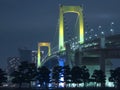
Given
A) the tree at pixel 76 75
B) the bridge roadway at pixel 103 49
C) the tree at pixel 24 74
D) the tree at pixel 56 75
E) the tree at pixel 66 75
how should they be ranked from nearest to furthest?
the tree at pixel 24 74 < the tree at pixel 76 75 < the tree at pixel 66 75 < the tree at pixel 56 75 < the bridge roadway at pixel 103 49

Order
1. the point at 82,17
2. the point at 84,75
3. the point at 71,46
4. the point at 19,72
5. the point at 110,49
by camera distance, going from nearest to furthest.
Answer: the point at 19,72
the point at 84,75
the point at 110,49
the point at 71,46
the point at 82,17

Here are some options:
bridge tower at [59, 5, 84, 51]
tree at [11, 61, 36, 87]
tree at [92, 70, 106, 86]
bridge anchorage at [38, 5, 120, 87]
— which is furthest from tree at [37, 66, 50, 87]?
bridge tower at [59, 5, 84, 51]

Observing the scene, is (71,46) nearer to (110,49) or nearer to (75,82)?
(110,49)

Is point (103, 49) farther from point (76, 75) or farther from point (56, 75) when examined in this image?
point (56, 75)

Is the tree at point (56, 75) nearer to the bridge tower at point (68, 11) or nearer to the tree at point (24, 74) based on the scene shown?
the tree at point (24, 74)

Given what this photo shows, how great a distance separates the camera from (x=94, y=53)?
262ft

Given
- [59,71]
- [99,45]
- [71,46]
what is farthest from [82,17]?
[59,71]

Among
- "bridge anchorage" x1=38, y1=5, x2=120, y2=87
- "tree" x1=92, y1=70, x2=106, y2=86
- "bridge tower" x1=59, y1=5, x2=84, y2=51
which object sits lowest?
"tree" x1=92, y1=70, x2=106, y2=86

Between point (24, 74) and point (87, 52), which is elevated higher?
point (87, 52)

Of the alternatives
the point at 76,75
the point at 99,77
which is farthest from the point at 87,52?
the point at 76,75

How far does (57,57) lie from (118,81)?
21708 millimetres

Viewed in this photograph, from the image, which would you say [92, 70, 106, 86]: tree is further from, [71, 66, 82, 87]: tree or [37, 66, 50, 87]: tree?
[37, 66, 50, 87]: tree

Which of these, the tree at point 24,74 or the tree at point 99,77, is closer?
the tree at point 24,74

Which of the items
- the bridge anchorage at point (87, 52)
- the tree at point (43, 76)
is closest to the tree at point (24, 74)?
the tree at point (43, 76)
